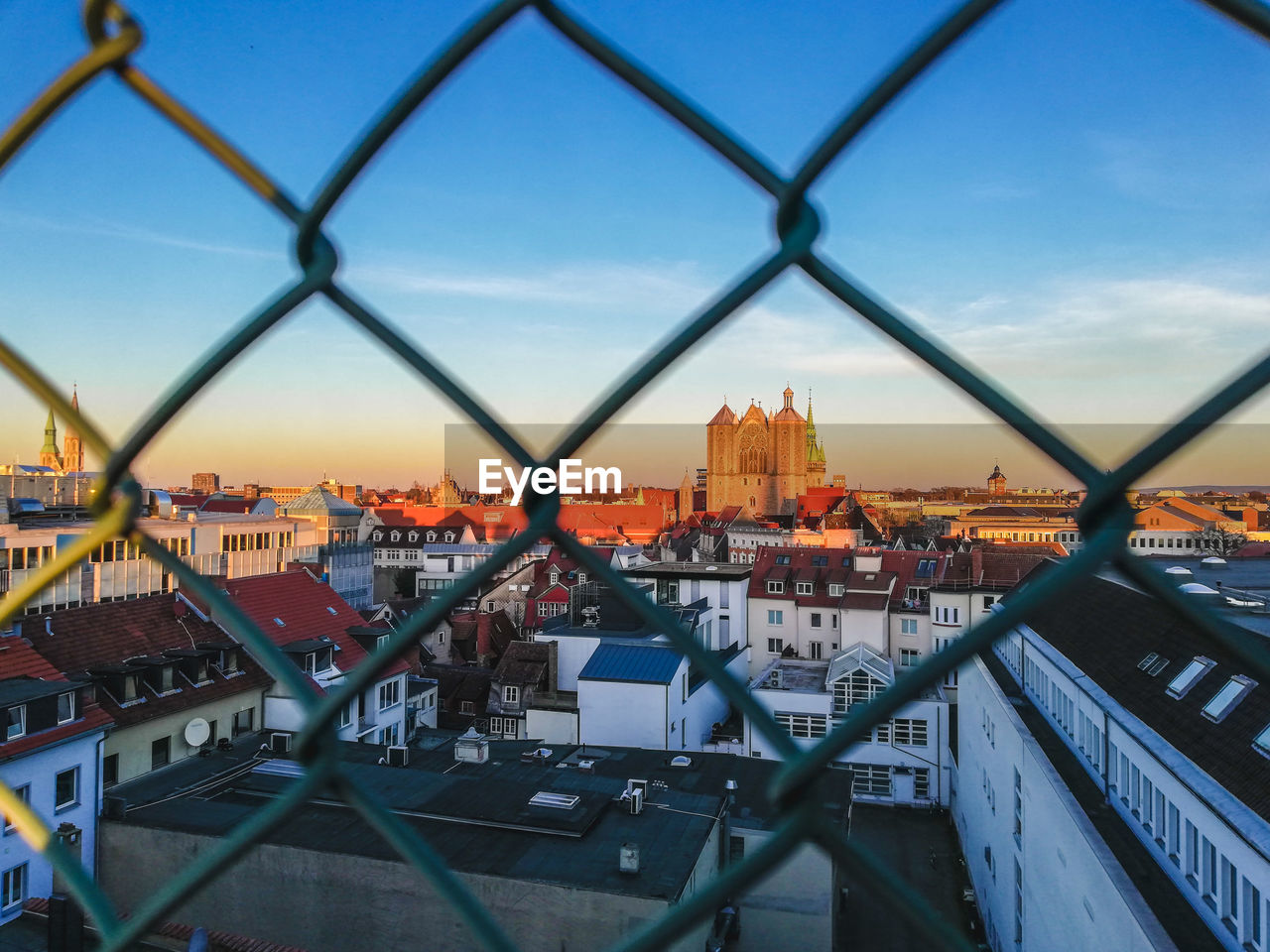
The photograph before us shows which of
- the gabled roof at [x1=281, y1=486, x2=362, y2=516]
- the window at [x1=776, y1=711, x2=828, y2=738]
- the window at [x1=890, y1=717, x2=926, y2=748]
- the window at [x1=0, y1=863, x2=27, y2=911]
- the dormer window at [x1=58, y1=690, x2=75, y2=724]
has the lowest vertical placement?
the window at [x1=890, y1=717, x2=926, y2=748]

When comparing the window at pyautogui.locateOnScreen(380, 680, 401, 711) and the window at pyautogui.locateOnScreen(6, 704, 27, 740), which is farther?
the window at pyautogui.locateOnScreen(380, 680, 401, 711)

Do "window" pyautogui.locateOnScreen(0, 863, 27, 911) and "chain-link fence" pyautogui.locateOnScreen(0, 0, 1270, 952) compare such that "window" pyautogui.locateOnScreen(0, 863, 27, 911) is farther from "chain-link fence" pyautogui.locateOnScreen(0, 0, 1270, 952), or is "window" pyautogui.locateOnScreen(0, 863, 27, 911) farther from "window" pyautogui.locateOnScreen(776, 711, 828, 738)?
"window" pyautogui.locateOnScreen(776, 711, 828, 738)

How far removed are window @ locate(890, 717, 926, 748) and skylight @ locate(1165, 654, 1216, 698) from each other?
10.6m

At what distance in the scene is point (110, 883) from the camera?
10.2 m

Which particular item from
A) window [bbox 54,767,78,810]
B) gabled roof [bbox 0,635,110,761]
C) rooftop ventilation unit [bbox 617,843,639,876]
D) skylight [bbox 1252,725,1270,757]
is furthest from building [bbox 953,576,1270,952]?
gabled roof [bbox 0,635,110,761]

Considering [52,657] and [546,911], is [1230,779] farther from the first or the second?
[52,657]

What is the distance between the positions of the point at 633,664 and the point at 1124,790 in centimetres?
1109

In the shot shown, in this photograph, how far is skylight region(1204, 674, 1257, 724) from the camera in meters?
7.46

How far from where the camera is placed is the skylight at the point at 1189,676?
8352 mm

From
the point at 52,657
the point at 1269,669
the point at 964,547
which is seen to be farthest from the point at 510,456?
the point at 964,547

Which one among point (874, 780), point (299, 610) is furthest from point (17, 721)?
point (874, 780)

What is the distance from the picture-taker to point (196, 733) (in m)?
13.5

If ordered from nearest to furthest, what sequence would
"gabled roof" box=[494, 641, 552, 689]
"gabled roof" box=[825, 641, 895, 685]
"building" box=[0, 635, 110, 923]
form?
"building" box=[0, 635, 110, 923], "gabled roof" box=[825, 641, 895, 685], "gabled roof" box=[494, 641, 552, 689]

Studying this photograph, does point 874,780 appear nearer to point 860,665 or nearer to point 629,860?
point 860,665
